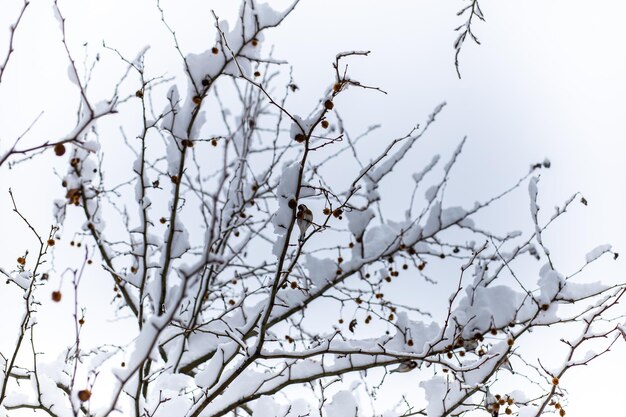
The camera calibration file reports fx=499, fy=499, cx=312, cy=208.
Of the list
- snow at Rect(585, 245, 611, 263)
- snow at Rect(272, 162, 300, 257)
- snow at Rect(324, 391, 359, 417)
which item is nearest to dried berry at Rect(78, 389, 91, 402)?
snow at Rect(272, 162, 300, 257)

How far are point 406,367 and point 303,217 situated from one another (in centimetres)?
156

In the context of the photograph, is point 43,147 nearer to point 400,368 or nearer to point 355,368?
point 355,368

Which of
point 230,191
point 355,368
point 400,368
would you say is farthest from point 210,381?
point 230,191

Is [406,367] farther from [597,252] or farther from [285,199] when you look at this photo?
[285,199]

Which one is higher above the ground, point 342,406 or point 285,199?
point 285,199

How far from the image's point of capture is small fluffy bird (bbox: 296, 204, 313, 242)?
7.34ft

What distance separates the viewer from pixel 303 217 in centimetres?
224

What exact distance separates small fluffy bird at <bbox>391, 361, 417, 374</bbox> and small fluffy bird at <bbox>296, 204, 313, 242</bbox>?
1.45 meters

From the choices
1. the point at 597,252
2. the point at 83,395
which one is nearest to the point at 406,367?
the point at 597,252

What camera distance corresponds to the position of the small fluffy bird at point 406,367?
126 inches

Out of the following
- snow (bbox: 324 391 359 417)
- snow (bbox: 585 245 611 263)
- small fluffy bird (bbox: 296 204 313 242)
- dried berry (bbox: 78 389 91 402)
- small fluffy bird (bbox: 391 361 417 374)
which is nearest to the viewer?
dried berry (bbox: 78 389 91 402)

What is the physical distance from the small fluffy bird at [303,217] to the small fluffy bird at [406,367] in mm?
1447

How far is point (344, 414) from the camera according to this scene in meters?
3.33

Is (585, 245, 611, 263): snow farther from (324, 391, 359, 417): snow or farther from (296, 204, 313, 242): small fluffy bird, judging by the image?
(296, 204, 313, 242): small fluffy bird
